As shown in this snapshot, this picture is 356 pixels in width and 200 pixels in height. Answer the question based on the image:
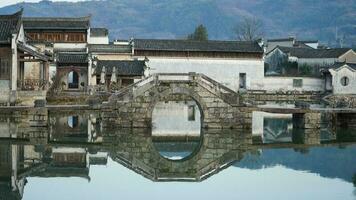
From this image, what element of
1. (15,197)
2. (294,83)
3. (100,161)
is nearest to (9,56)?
(100,161)

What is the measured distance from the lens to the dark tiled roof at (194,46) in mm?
61406

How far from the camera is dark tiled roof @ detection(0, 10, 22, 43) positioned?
3834 cm

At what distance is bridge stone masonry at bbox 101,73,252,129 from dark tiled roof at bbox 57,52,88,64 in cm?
1887

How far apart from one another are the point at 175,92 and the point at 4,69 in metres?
12.1

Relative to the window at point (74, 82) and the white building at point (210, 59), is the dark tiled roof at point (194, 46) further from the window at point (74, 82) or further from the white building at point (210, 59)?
the window at point (74, 82)

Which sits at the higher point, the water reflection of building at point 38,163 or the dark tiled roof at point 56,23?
the dark tiled roof at point 56,23

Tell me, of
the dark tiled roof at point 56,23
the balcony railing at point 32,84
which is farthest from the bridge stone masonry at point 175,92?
the dark tiled roof at point 56,23

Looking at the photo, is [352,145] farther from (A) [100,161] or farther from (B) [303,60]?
(B) [303,60]

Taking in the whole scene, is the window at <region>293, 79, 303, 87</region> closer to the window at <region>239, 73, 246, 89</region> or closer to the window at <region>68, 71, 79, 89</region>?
the window at <region>239, 73, 246, 89</region>

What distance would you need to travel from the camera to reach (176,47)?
6175cm

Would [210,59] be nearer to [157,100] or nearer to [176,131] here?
[176,131]

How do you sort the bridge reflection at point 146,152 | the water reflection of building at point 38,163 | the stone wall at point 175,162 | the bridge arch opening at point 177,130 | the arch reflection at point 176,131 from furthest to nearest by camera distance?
the arch reflection at point 176,131 < the bridge arch opening at point 177,130 < the stone wall at point 175,162 < the bridge reflection at point 146,152 < the water reflection of building at point 38,163

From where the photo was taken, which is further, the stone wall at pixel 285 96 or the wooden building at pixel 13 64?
the stone wall at pixel 285 96

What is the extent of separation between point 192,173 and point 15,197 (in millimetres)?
7424
